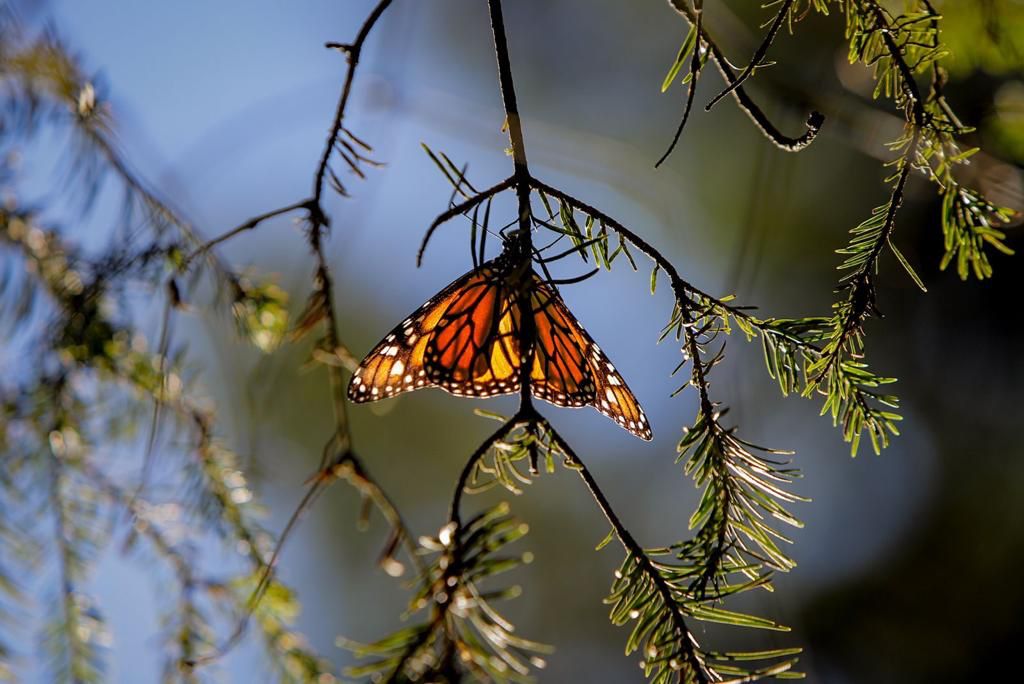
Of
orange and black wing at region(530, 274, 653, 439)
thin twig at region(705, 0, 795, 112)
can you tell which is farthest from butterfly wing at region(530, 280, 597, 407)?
thin twig at region(705, 0, 795, 112)

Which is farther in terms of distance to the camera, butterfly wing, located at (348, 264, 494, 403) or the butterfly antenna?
butterfly wing, located at (348, 264, 494, 403)

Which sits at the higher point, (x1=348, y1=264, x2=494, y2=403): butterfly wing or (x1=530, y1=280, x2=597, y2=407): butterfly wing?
(x1=348, y1=264, x2=494, y2=403): butterfly wing

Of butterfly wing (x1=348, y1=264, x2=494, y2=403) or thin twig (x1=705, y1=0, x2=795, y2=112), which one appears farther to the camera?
butterfly wing (x1=348, y1=264, x2=494, y2=403)

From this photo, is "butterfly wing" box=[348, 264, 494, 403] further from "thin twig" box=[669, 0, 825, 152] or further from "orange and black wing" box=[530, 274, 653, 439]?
"thin twig" box=[669, 0, 825, 152]

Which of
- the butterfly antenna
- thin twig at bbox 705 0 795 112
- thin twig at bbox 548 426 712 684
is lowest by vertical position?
thin twig at bbox 548 426 712 684

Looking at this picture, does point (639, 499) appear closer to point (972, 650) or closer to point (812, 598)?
point (812, 598)

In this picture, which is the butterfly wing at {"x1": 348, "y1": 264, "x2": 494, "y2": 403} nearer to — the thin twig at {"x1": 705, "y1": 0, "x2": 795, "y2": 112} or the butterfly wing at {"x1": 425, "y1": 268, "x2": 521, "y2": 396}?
the butterfly wing at {"x1": 425, "y1": 268, "x2": 521, "y2": 396}

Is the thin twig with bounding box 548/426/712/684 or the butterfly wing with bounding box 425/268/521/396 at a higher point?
the butterfly wing with bounding box 425/268/521/396

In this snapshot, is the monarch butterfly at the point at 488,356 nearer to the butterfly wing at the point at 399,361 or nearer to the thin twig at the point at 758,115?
the butterfly wing at the point at 399,361
